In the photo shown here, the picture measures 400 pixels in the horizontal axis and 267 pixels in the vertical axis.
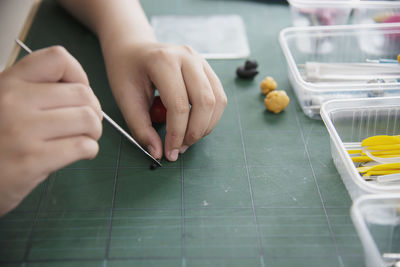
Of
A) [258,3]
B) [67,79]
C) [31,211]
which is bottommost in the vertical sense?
[31,211]

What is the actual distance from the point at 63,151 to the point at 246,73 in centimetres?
54

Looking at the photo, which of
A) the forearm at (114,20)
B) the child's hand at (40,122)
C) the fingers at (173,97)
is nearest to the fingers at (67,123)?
the child's hand at (40,122)

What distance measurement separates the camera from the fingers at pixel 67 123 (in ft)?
1.81

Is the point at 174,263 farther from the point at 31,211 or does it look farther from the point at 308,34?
the point at 308,34

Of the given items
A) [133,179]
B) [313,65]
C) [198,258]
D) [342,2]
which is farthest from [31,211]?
[342,2]

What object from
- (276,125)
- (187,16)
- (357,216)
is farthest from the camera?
(187,16)

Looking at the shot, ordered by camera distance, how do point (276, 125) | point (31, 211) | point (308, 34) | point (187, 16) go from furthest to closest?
point (187, 16) → point (308, 34) → point (276, 125) → point (31, 211)

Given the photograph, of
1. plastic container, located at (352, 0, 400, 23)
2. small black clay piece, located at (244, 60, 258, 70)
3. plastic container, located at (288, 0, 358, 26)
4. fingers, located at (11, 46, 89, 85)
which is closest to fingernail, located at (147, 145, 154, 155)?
fingers, located at (11, 46, 89, 85)

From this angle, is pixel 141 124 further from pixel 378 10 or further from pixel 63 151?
pixel 378 10

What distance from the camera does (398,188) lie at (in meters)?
0.62

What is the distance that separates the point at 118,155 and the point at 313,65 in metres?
0.50

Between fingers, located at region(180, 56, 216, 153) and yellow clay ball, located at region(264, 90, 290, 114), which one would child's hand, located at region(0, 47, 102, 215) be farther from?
yellow clay ball, located at region(264, 90, 290, 114)

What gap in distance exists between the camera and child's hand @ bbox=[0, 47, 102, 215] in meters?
0.54

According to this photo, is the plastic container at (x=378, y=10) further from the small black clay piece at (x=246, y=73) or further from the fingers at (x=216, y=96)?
the fingers at (x=216, y=96)
